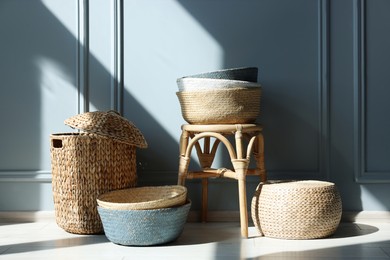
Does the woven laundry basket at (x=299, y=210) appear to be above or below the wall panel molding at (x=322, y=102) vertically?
below

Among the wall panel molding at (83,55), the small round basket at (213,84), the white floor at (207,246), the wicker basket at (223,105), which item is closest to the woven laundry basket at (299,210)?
the white floor at (207,246)

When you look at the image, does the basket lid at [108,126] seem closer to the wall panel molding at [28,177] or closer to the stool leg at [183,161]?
the stool leg at [183,161]

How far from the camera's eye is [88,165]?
7.82 ft

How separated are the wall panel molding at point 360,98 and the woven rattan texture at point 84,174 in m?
1.06

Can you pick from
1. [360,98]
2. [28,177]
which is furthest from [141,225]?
[360,98]

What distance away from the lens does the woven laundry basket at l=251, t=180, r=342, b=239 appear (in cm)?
224

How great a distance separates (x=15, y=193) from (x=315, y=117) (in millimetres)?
1455

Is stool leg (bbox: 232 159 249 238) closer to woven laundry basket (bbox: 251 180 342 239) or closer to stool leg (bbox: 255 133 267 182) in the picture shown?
woven laundry basket (bbox: 251 180 342 239)

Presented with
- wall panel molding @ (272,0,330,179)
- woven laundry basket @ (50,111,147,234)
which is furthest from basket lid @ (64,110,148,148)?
wall panel molding @ (272,0,330,179)

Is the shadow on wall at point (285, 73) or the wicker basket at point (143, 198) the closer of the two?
the wicker basket at point (143, 198)

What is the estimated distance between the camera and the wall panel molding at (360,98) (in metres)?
2.68

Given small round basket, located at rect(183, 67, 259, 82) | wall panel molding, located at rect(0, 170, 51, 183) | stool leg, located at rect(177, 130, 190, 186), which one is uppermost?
small round basket, located at rect(183, 67, 259, 82)

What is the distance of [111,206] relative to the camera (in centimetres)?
220

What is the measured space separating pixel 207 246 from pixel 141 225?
0.26 meters
